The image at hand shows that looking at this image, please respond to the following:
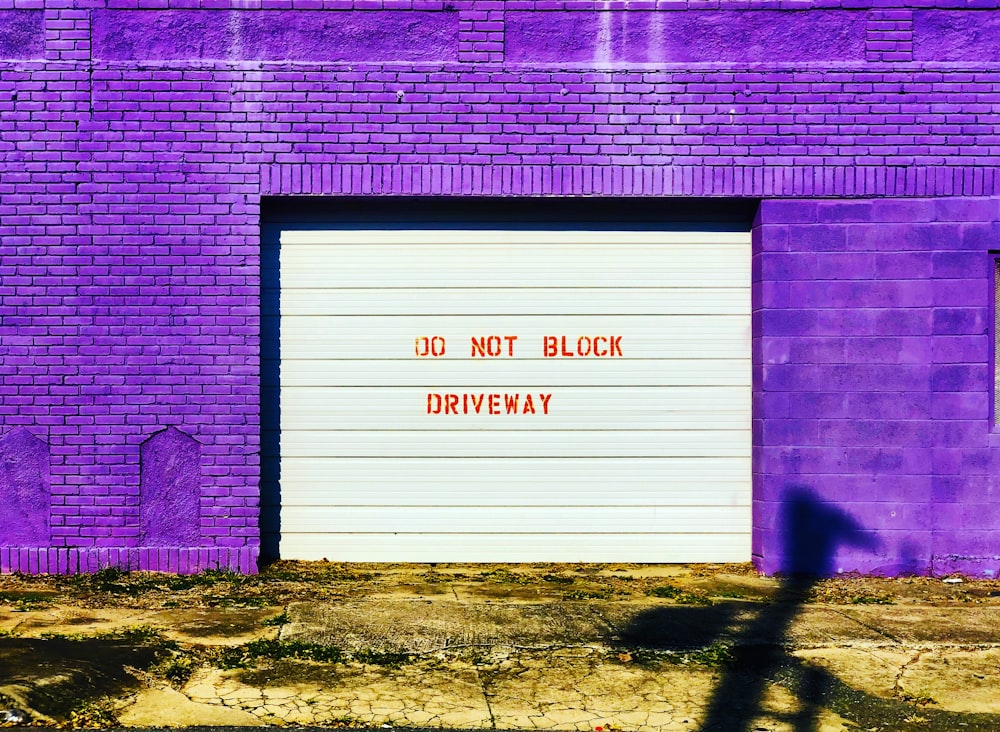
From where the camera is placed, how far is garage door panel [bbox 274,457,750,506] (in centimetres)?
909

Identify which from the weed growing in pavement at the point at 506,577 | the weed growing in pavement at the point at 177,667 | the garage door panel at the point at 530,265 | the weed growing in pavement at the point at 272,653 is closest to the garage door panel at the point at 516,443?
the weed growing in pavement at the point at 506,577

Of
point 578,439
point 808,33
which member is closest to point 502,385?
point 578,439

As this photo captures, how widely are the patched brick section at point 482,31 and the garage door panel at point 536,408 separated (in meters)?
2.70

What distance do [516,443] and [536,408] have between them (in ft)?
1.08

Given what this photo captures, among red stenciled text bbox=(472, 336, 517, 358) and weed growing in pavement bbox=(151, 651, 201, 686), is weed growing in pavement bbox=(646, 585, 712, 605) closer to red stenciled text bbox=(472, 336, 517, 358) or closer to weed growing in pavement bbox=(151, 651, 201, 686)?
red stenciled text bbox=(472, 336, 517, 358)

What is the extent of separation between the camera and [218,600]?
7.89m

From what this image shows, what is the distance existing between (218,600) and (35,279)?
9.71 feet

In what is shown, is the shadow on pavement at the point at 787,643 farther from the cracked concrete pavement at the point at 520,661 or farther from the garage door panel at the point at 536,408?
the garage door panel at the point at 536,408

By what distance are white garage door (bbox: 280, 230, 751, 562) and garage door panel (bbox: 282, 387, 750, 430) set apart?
0.04 feet

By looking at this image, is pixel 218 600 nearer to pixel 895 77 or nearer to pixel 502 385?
pixel 502 385

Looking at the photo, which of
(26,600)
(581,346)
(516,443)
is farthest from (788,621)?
(26,600)

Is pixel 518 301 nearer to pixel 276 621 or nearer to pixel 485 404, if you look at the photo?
pixel 485 404

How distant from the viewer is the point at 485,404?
30.0 feet

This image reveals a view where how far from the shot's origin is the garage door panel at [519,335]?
9094mm
